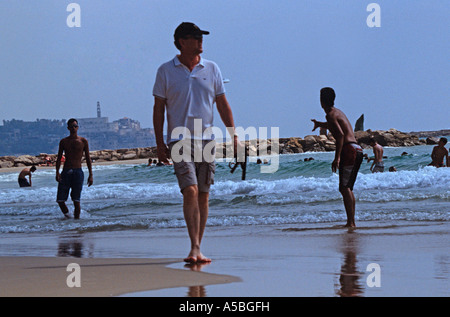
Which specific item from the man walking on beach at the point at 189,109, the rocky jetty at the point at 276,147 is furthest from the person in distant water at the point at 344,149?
the rocky jetty at the point at 276,147

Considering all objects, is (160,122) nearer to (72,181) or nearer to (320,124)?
(320,124)

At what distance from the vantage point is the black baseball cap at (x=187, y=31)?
16.6 feet

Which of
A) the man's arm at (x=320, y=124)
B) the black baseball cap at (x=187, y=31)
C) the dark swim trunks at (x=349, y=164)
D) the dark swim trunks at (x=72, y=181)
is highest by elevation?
the black baseball cap at (x=187, y=31)

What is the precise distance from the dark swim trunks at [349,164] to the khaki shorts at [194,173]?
3172 millimetres

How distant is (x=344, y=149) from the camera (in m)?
7.93

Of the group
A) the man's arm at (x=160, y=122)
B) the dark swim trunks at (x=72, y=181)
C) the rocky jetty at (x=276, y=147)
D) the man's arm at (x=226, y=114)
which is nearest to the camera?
the man's arm at (x=160, y=122)

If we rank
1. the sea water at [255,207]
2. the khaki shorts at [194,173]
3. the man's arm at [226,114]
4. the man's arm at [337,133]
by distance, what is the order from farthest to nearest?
the sea water at [255,207] < the man's arm at [337,133] < the man's arm at [226,114] < the khaki shorts at [194,173]

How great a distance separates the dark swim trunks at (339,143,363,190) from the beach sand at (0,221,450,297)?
58 cm

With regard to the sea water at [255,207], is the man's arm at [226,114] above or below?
above

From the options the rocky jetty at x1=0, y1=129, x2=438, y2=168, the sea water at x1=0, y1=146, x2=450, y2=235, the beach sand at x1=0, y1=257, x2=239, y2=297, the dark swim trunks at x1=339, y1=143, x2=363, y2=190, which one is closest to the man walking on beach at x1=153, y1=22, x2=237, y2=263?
the beach sand at x1=0, y1=257, x2=239, y2=297

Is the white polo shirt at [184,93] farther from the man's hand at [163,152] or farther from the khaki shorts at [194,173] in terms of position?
the khaki shorts at [194,173]

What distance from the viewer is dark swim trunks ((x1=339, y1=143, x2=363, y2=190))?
7.89 m

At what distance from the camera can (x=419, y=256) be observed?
17.1 feet
